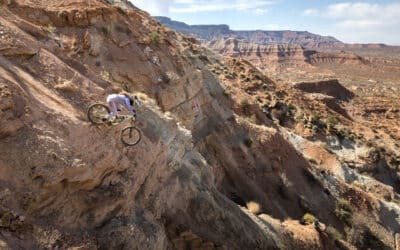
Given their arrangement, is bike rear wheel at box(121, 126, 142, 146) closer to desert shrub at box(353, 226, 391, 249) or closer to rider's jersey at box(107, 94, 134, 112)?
rider's jersey at box(107, 94, 134, 112)

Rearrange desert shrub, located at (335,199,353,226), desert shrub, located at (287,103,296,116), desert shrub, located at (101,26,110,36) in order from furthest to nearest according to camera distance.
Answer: desert shrub, located at (287,103,296,116) < desert shrub, located at (335,199,353,226) < desert shrub, located at (101,26,110,36)

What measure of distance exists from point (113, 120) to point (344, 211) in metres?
16.1

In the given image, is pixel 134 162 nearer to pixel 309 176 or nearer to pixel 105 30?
pixel 105 30

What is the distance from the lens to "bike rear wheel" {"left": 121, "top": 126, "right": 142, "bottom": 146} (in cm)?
1025

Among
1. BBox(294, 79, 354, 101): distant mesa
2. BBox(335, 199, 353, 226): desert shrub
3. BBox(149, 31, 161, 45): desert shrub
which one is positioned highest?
BBox(149, 31, 161, 45): desert shrub

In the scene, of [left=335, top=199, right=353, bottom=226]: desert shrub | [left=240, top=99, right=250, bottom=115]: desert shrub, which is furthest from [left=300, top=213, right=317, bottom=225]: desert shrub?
[left=240, top=99, right=250, bottom=115]: desert shrub

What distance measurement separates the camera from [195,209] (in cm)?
1234

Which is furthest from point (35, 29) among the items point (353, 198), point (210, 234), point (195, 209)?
point (353, 198)

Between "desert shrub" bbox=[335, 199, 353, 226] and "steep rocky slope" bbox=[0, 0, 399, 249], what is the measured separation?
0.22 feet

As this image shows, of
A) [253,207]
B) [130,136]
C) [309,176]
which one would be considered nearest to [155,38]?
[253,207]

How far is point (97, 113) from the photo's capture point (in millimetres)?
9820

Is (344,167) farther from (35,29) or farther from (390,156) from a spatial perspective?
(35,29)

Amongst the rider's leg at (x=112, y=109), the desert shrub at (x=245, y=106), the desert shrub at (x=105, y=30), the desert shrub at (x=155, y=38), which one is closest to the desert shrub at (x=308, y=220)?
the desert shrub at (x=155, y=38)

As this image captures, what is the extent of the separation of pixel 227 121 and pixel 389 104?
56083 mm
